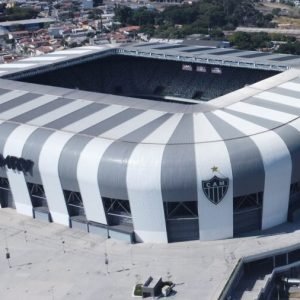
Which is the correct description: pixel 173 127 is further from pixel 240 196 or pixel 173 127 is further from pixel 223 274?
pixel 223 274

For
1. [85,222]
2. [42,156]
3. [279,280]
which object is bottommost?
[279,280]

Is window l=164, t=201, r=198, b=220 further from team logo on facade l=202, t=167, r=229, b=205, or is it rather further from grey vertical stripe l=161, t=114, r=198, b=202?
team logo on facade l=202, t=167, r=229, b=205

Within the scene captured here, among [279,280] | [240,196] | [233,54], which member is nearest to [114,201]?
[240,196]

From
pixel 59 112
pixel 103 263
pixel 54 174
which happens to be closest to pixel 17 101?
pixel 59 112

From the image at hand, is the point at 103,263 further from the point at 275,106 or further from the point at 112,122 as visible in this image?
the point at 275,106

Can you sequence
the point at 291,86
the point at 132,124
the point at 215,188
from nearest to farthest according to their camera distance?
the point at 215,188
the point at 132,124
the point at 291,86

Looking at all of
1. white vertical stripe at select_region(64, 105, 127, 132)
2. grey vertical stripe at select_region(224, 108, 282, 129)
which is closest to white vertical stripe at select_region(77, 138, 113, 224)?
white vertical stripe at select_region(64, 105, 127, 132)

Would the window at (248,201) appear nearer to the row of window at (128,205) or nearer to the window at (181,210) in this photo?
the row of window at (128,205)
